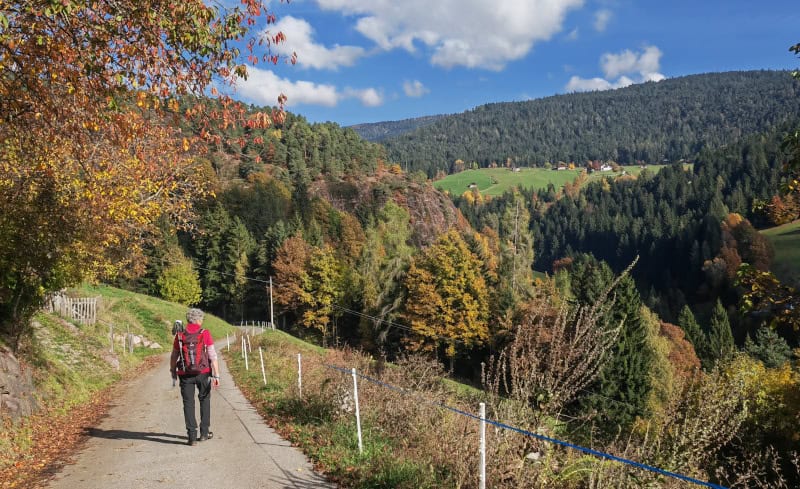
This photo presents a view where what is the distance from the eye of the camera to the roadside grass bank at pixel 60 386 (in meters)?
7.75

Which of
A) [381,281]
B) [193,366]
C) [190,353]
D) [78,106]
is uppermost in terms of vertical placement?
[78,106]

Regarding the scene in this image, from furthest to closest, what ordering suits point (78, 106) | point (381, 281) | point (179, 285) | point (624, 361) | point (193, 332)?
point (179, 285) → point (381, 281) → point (624, 361) → point (193, 332) → point (78, 106)

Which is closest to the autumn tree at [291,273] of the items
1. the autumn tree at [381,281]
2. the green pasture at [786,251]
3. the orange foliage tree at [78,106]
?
the autumn tree at [381,281]

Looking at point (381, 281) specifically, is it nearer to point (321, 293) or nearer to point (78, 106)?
point (321, 293)

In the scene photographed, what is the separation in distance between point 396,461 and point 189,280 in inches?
2536

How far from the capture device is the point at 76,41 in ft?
19.6

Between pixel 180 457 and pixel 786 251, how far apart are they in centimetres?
12357

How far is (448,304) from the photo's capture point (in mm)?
46281

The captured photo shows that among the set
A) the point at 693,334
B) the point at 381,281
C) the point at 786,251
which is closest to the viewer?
the point at 381,281

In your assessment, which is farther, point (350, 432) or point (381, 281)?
point (381, 281)

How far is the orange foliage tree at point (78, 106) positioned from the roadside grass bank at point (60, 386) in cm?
168

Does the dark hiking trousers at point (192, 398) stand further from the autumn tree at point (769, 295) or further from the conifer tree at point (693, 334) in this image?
the conifer tree at point (693, 334)

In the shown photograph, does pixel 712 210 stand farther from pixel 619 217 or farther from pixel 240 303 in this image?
pixel 240 303

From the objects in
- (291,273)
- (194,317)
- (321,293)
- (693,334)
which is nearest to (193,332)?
(194,317)
